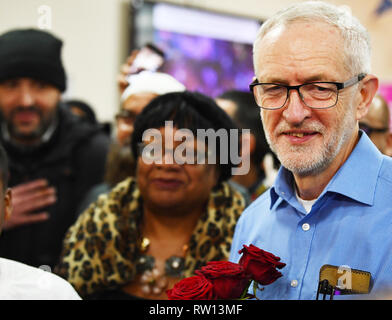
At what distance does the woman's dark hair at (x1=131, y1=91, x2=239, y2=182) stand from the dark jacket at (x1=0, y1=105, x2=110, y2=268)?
1.95 ft

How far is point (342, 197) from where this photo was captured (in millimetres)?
1354

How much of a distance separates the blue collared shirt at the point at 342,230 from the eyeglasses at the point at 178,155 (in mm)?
530

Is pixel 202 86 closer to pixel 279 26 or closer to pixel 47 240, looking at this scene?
pixel 47 240

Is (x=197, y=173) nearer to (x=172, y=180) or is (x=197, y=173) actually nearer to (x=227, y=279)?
(x=172, y=180)

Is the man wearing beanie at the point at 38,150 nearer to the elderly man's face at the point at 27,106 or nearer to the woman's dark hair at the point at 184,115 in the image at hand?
the elderly man's face at the point at 27,106

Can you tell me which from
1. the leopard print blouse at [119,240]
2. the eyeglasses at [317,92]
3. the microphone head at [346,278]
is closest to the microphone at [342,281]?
the microphone head at [346,278]

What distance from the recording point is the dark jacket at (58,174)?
233 centimetres

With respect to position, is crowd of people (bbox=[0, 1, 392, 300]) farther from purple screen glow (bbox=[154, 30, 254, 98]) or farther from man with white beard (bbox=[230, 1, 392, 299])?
purple screen glow (bbox=[154, 30, 254, 98])

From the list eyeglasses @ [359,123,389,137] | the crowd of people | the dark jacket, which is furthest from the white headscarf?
eyeglasses @ [359,123,389,137]

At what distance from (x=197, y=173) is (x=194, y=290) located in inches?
32.5

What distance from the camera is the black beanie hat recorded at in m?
2.13

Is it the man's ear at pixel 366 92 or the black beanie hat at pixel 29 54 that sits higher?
the black beanie hat at pixel 29 54

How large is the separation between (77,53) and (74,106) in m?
0.80

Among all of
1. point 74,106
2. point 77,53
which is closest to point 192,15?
point 74,106
